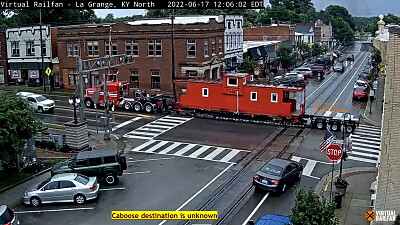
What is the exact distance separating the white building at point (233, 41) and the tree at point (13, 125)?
118 feet

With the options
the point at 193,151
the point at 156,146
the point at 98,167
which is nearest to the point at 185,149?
the point at 193,151

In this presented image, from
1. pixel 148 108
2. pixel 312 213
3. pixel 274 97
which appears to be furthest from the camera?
pixel 148 108

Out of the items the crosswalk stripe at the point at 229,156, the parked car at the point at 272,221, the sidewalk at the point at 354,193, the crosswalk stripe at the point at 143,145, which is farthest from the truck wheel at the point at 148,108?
the parked car at the point at 272,221

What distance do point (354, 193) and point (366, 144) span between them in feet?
34.7

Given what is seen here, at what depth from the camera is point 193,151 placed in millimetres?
29531

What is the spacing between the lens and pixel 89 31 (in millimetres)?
53656

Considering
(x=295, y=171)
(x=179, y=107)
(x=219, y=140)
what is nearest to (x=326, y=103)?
(x=179, y=107)

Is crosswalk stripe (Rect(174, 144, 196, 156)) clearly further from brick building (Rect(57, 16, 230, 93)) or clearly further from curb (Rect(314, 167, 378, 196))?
brick building (Rect(57, 16, 230, 93))

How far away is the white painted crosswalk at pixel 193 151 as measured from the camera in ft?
92.4

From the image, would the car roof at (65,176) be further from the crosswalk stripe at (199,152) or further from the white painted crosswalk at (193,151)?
the crosswalk stripe at (199,152)

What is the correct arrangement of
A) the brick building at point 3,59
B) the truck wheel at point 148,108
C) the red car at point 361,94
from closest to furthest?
the truck wheel at point 148,108 → the red car at point 361,94 → the brick building at point 3,59

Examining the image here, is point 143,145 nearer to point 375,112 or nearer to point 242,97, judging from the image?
point 242,97

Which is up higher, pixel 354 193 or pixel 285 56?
pixel 285 56

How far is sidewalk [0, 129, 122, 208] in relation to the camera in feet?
70.9
